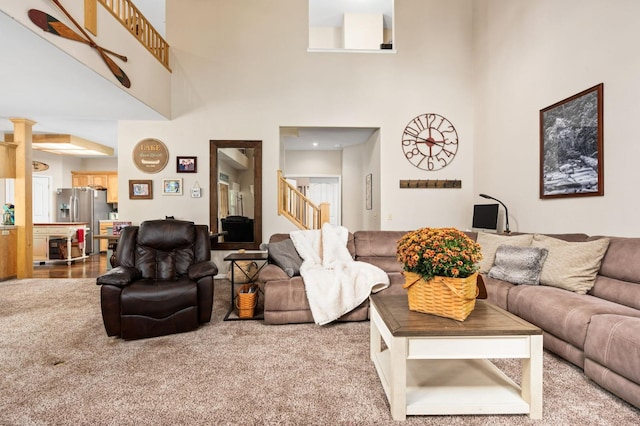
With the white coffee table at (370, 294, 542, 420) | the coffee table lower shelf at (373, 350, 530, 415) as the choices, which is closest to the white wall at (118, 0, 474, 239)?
the coffee table lower shelf at (373, 350, 530, 415)

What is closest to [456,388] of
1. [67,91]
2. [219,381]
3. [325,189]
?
[219,381]

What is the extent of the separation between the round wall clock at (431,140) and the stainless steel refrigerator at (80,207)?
7972 mm

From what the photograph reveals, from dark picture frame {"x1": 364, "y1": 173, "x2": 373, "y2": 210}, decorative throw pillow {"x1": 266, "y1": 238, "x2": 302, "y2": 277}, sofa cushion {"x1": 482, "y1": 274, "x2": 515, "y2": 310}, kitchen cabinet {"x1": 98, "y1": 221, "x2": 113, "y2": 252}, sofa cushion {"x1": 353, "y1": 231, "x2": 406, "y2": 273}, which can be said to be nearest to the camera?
sofa cushion {"x1": 482, "y1": 274, "x2": 515, "y2": 310}

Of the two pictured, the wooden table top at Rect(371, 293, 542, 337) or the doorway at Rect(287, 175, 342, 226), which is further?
the doorway at Rect(287, 175, 342, 226)

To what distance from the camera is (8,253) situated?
17.7 feet

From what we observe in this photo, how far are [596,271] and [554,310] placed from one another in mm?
689

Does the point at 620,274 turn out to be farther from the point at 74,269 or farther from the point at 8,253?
the point at 74,269

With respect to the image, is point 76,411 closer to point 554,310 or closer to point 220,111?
point 554,310

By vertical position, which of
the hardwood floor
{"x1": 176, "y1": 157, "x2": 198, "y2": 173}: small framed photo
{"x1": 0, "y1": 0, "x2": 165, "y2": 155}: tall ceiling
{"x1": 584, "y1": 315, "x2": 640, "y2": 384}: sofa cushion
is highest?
{"x1": 0, "y1": 0, "x2": 165, "y2": 155}: tall ceiling

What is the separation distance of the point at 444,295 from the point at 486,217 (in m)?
3.28

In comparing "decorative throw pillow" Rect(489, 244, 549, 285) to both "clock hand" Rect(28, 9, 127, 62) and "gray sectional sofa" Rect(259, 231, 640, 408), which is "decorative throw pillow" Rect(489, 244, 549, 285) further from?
"clock hand" Rect(28, 9, 127, 62)

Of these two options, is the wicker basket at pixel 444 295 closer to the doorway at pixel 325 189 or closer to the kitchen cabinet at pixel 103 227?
the doorway at pixel 325 189

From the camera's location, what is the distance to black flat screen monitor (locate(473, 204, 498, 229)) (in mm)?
4504

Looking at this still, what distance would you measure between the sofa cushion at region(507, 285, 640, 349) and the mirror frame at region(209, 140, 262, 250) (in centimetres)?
386
